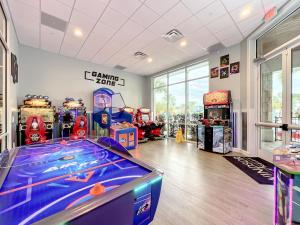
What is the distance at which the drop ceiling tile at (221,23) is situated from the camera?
3.38 metres

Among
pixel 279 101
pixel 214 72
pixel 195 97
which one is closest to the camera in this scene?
pixel 279 101

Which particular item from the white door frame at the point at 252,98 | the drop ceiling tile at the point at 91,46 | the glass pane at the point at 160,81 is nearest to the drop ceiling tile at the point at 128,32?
the drop ceiling tile at the point at 91,46

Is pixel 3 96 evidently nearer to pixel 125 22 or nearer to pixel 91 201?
pixel 125 22

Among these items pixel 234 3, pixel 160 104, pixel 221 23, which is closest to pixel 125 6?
pixel 234 3

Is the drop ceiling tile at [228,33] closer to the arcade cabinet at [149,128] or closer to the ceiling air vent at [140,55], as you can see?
the ceiling air vent at [140,55]

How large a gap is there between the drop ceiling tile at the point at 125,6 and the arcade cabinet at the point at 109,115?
10.5ft

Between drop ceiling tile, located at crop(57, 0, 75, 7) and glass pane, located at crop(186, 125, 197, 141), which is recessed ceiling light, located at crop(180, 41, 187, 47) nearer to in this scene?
drop ceiling tile, located at crop(57, 0, 75, 7)

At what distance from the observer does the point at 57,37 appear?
4363mm

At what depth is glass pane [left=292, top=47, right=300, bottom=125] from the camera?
308 cm

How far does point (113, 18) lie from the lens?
340 cm

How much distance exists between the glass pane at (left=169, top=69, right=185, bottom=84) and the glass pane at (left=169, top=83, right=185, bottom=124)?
0.74 feet

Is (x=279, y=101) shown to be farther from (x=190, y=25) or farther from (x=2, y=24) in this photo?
(x=2, y=24)

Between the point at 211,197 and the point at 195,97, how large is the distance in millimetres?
4568

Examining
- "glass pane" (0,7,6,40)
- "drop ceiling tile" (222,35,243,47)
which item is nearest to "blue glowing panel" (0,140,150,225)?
"glass pane" (0,7,6,40)
